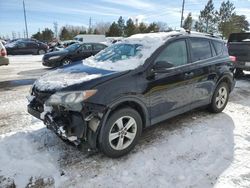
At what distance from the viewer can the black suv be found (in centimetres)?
327

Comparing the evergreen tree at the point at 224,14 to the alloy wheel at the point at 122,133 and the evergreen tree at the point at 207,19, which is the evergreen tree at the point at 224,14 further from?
the alloy wheel at the point at 122,133

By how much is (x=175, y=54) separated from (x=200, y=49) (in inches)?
32.9

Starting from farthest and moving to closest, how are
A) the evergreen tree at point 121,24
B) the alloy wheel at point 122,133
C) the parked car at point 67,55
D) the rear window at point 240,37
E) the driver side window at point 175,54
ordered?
the evergreen tree at point 121,24 < the parked car at point 67,55 < the rear window at point 240,37 < the driver side window at point 175,54 < the alloy wheel at point 122,133

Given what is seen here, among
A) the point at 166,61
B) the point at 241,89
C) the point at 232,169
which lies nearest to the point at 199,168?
the point at 232,169

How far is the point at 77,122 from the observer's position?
322 centimetres

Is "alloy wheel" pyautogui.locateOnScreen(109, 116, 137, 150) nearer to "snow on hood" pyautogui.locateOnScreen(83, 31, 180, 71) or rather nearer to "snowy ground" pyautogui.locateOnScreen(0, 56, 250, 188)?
"snowy ground" pyautogui.locateOnScreen(0, 56, 250, 188)

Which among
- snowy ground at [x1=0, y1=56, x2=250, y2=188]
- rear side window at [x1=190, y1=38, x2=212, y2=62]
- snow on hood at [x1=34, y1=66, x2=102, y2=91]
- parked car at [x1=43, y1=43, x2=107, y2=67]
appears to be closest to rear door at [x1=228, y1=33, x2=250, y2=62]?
rear side window at [x1=190, y1=38, x2=212, y2=62]

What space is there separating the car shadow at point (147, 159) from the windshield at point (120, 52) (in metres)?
1.39

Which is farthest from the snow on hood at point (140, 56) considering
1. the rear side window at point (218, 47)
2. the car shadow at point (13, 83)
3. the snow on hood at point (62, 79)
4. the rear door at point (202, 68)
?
the car shadow at point (13, 83)

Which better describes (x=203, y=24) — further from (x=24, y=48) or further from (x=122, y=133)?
(x=122, y=133)

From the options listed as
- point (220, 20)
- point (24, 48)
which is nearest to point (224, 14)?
point (220, 20)

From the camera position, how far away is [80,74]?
12.4 feet

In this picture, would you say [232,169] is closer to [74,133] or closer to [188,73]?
[188,73]

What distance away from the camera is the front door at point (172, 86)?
3.96m
